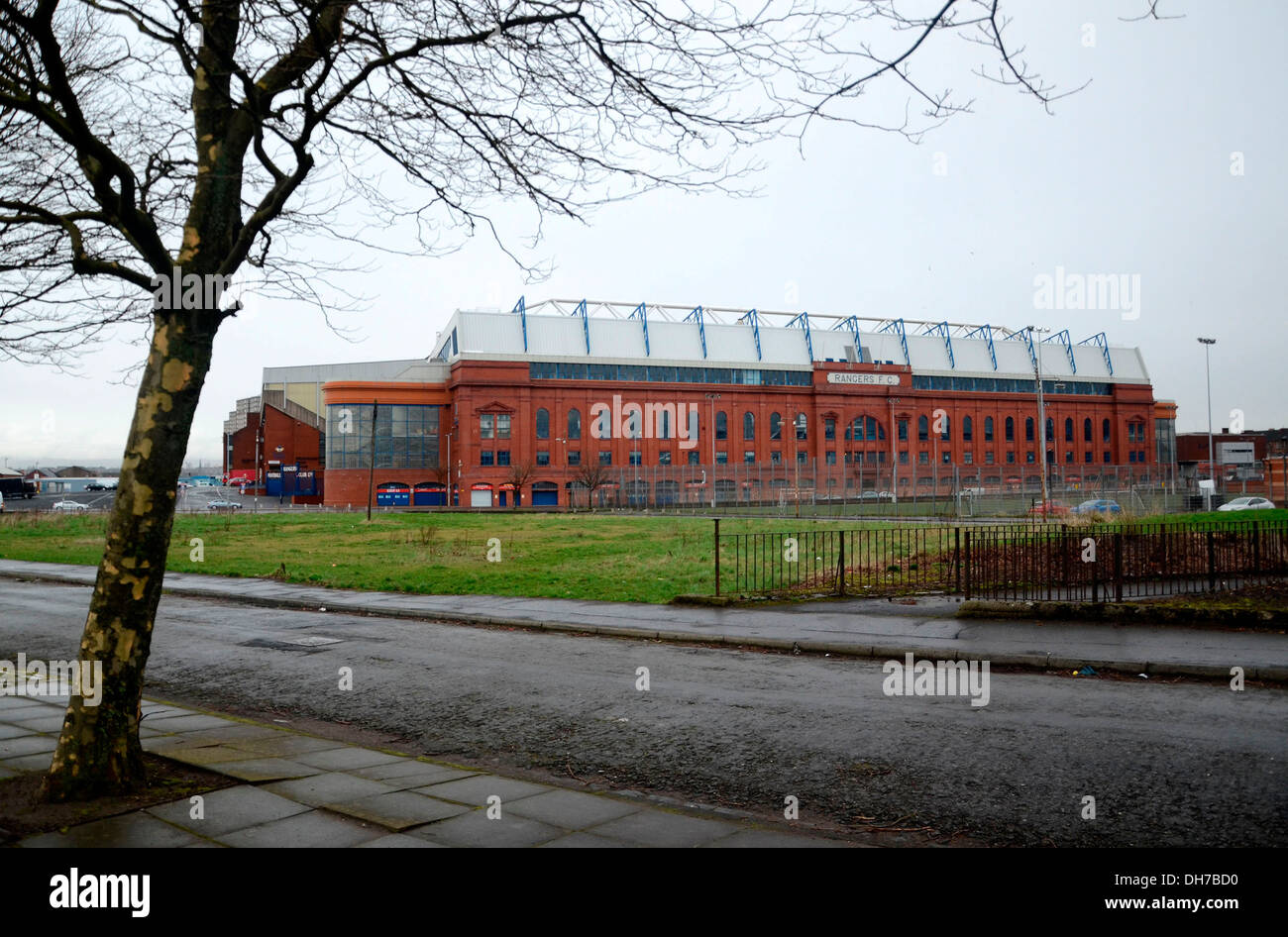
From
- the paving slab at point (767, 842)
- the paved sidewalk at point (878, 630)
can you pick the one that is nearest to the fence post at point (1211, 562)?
the paved sidewalk at point (878, 630)

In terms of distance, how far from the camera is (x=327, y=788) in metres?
5.25

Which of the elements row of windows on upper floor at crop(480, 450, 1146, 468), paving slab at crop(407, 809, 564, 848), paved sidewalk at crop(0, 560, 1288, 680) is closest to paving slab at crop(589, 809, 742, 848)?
paving slab at crop(407, 809, 564, 848)

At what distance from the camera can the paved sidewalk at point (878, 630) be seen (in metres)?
9.45

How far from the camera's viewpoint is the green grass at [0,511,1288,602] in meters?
17.9

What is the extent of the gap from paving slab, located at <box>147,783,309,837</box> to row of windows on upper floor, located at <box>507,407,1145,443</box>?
6971 cm

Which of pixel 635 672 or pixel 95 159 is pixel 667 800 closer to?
pixel 635 672

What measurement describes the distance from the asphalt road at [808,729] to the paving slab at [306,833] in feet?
5.34

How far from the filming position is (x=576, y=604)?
15.1 meters

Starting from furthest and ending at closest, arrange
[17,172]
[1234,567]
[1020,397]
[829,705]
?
[1020,397]
[1234,567]
[829,705]
[17,172]

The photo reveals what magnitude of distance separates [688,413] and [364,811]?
7599 cm

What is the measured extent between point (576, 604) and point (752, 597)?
3.05 metres

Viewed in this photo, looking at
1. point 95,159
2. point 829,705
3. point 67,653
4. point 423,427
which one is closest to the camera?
point 95,159
